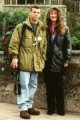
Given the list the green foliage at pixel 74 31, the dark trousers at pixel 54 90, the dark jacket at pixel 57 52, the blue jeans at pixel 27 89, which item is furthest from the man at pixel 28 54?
the green foliage at pixel 74 31

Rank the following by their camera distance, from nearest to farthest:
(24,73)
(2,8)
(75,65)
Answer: (24,73) < (75,65) < (2,8)

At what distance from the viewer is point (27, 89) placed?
32.2ft

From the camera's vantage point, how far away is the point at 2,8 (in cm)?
2373

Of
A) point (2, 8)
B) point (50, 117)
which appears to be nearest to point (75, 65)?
point (50, 117)

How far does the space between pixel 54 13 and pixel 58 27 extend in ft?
0.83

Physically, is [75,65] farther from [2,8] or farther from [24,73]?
[2,8]

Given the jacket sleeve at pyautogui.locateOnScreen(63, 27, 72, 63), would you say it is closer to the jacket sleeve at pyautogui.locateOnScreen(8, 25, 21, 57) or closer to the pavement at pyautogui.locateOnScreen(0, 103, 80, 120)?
the jacket sleeve at pyautogui.locateOnScreen(8, 25, 21, 57)

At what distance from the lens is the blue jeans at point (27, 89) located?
9.74m

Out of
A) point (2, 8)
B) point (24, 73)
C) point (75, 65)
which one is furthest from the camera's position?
point (2, 8)

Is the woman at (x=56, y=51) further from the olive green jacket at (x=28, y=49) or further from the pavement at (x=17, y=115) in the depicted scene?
the pavement at (x=17, y=115)

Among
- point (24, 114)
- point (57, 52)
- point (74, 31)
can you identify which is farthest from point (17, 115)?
point (74, 31)

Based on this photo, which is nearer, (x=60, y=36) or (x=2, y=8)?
(x=60, y=36)

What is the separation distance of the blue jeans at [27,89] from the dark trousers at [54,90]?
10.8 inches

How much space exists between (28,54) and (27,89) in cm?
61
